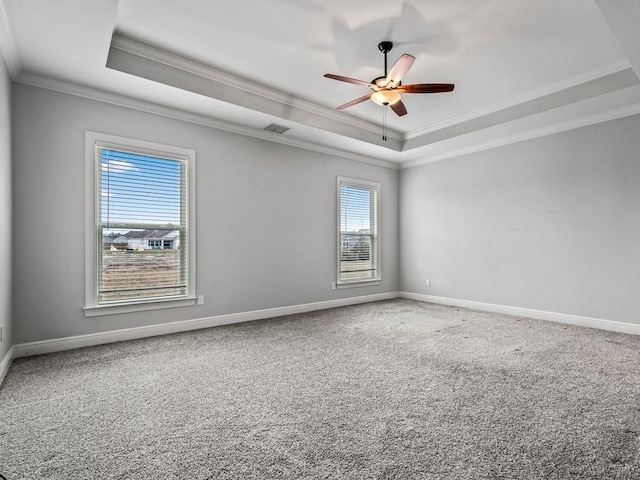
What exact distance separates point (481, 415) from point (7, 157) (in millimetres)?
4253

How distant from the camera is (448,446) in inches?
70.2

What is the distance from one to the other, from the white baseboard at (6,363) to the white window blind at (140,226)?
2.65 feet

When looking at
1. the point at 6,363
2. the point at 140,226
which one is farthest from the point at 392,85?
the point at 6,363

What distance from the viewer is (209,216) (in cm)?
439

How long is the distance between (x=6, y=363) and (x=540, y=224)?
6211 millimetres

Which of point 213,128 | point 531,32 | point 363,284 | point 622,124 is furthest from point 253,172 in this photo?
point 622,124

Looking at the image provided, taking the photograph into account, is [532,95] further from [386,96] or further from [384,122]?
[386,96]

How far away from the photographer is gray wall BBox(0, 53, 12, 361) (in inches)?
109

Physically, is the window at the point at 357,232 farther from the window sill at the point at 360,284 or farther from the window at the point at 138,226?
the window at the point at 138,226

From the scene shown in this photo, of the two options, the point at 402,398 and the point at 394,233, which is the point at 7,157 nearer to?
the point at 402,398

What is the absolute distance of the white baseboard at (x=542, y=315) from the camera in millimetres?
4133

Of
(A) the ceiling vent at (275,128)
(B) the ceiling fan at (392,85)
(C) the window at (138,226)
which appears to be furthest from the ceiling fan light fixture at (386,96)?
(C) the window at (138,226)

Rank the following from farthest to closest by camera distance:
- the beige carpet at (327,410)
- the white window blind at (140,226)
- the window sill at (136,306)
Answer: the white window blind at (140,226) → the window sill at (136,306) → the beige carpet at (327,410)

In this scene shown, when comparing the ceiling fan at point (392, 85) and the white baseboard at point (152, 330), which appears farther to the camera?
the white baseboard at point (152, 330)
